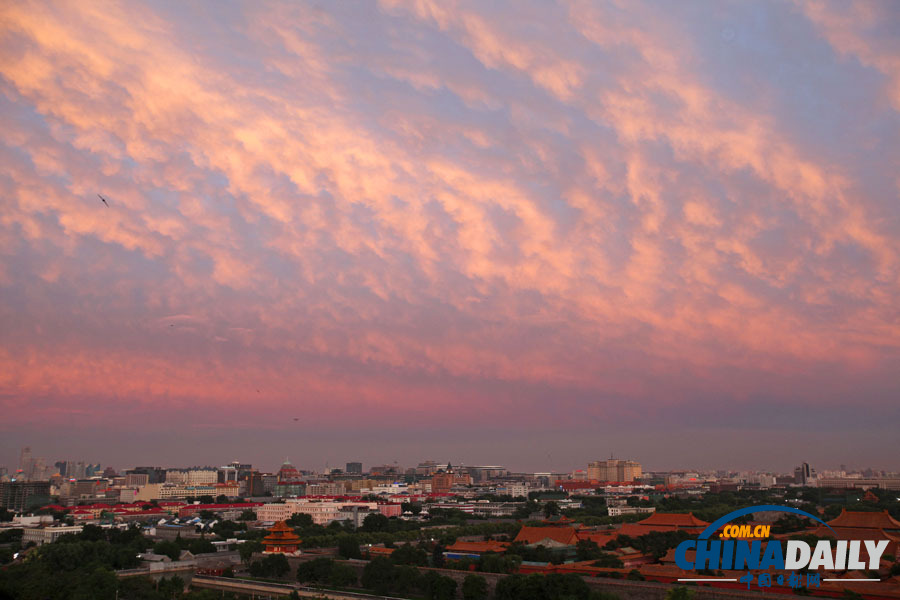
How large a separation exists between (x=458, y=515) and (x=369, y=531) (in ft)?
63.4

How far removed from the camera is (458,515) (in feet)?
271

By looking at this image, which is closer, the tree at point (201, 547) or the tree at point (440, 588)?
the tree at point (440, 588)

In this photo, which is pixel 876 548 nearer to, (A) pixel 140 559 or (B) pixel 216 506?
(A) pixel 140 559

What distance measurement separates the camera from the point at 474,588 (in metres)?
34.4

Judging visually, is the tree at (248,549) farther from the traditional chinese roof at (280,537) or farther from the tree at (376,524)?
the tree at (376,524)

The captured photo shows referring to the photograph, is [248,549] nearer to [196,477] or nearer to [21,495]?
[21,495]

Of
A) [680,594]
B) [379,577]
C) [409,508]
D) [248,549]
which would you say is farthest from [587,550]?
[409,508]

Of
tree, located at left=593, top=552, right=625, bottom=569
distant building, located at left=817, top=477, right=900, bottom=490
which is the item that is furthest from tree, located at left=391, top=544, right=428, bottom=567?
distant building, located at left=817, top=477, right=900, bottom=490

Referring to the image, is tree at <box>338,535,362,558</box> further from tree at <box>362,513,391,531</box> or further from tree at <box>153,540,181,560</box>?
tree at <box>362,513,391,531</box>

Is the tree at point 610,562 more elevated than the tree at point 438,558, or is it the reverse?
the tree at point 610,562

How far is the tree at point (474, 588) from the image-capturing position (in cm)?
3434

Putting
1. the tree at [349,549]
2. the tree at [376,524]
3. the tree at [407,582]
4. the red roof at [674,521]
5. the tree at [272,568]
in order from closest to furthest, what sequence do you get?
the tree at [407,582] → the tree at [272,568] → the tree at [349,549] → the red roof at [674,521] → the tree at [376,524]

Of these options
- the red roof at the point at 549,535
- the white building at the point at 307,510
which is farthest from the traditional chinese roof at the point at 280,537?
the white building at the point at 307,510

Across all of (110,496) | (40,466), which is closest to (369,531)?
(110,496)
